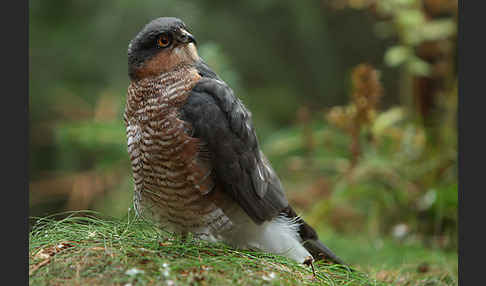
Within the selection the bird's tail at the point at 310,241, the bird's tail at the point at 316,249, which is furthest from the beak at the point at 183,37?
the bird's tail at the point at 316,249

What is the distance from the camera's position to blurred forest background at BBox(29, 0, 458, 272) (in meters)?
4.26

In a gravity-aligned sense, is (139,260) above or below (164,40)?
below

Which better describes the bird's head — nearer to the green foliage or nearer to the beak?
the beak

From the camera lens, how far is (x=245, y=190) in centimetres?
244

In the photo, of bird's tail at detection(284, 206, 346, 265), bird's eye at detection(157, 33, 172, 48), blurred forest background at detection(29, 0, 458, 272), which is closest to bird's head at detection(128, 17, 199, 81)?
bird's eye at detection(157, 33, 172, 48)

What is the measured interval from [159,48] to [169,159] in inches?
21.5

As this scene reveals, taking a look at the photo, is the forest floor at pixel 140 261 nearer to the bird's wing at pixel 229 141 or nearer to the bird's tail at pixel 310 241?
the bird's tail at pixel 310 241

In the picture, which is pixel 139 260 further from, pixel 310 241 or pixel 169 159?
pixel 310 241

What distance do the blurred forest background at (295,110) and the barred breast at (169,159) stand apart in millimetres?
A: 1662

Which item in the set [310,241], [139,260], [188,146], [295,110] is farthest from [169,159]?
[295,110]

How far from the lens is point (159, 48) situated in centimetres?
243

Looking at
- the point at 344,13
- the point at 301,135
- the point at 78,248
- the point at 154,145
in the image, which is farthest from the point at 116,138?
the point at 344,13

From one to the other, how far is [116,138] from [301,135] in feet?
5.54

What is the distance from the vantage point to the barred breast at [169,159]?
7.55 ft
